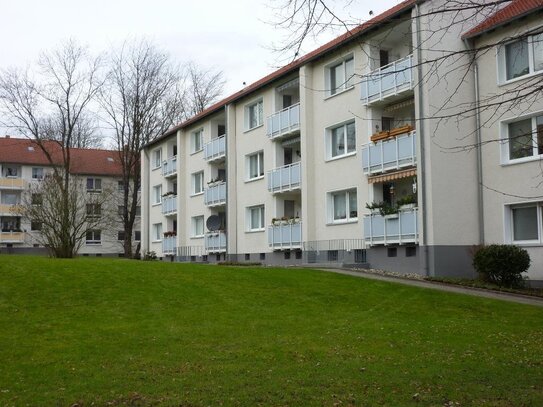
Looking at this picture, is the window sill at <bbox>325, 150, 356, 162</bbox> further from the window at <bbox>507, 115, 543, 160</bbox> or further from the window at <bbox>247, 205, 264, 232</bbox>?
the window at <bbox>247, 205, 264, 232</bbox>

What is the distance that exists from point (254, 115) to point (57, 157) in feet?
152

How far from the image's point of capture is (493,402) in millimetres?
8141

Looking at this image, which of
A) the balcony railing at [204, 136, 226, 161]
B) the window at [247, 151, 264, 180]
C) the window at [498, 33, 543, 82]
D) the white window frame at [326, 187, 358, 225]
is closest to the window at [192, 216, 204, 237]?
the balcony railing at [204, 136, 226, 161]

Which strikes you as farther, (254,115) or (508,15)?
(254,115)

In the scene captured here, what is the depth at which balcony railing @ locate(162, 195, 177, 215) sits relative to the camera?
153ft

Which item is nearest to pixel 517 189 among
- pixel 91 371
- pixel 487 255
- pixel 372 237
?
pixel 487 255

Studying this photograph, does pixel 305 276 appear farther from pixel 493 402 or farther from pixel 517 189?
pixel 493 402

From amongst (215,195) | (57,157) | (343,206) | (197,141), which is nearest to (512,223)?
(343,206)

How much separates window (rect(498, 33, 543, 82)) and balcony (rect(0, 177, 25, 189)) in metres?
61.9

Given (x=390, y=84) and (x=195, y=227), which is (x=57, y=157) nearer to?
(x=195, y=227)

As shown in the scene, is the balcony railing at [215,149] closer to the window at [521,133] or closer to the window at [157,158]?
the window at [157,158]

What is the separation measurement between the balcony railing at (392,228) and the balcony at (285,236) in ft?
16.6

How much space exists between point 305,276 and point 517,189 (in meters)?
8.07

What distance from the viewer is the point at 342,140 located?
29.1 metres
